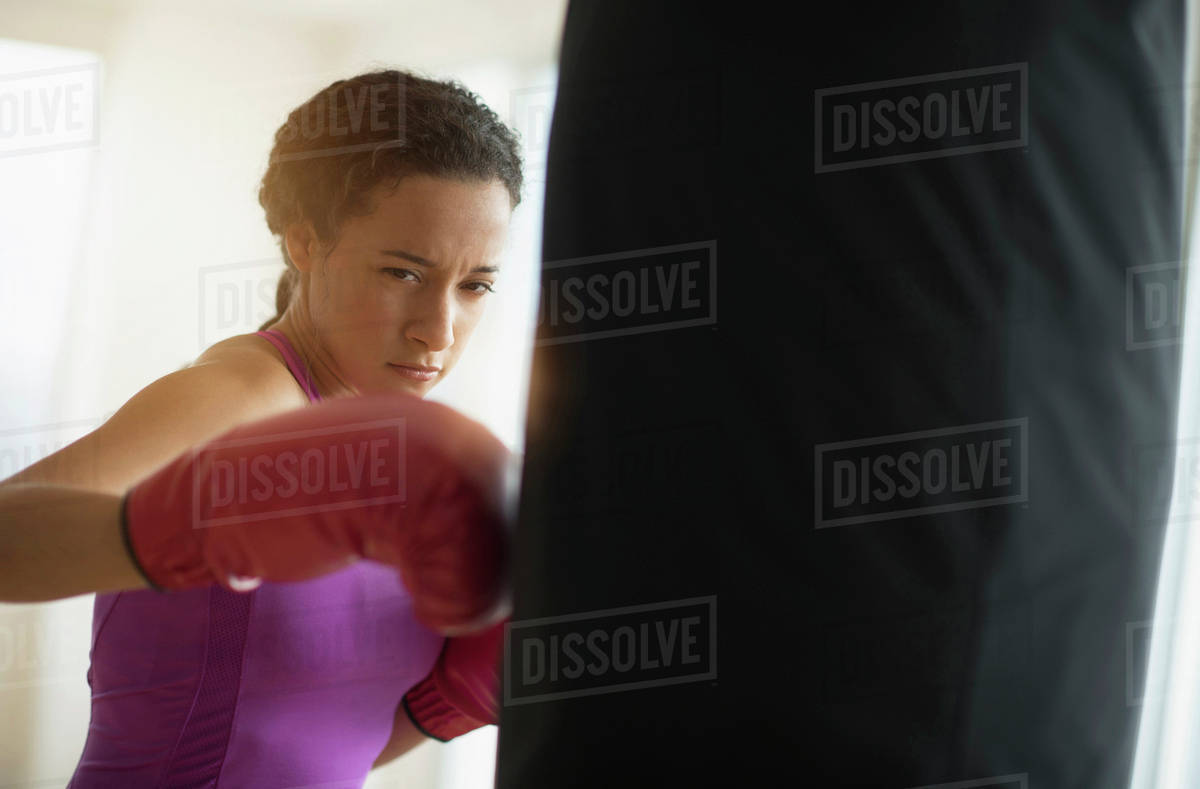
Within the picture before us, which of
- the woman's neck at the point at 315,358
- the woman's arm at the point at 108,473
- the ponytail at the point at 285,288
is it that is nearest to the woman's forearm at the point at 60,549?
the woman's arm at the point at 108,473

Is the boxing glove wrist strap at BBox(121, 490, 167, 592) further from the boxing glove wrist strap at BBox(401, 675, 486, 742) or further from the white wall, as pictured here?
the white wall

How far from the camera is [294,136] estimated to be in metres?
0.96

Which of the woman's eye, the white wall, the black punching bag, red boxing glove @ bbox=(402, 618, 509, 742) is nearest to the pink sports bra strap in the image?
the woman's eye

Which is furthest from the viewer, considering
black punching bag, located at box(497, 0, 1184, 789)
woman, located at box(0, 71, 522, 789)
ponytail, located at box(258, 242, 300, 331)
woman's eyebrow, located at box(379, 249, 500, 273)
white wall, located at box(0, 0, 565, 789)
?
white wall, located at box(0, 0, 565, 789)

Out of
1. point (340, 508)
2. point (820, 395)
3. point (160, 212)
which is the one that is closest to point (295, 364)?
point (340, 508)

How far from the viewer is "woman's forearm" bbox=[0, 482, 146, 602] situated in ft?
1.71

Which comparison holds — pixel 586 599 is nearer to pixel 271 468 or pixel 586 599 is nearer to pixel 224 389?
pixel 271 468

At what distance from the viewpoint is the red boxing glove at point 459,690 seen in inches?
31.0

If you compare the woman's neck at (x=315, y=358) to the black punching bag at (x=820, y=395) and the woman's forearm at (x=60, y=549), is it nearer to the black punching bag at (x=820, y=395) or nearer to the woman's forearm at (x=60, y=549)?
the woman's forearm at (x=60, y=549)

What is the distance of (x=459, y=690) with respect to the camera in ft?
2.78

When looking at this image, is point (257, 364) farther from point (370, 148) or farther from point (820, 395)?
point (820, 395)

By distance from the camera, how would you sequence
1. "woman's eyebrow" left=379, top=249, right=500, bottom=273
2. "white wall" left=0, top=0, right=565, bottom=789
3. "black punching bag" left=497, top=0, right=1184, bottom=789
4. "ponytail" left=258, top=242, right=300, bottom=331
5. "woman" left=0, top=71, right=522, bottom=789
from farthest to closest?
"white wall" left=0, top=0, right=565, bottom=789 → "ponytail" left=258, top=242, right=300, bottom=331 → "woman's eyebrow" left=379, top=249, right=500, bottom=273 → "woman" left=0, top=71, right=522, bottom=789 → "black punching bag" left=497, top=0, right=1184, bottom=789

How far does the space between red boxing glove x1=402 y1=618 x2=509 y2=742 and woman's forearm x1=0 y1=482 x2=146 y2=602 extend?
0.96ft

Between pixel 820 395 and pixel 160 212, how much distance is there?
2.64m
